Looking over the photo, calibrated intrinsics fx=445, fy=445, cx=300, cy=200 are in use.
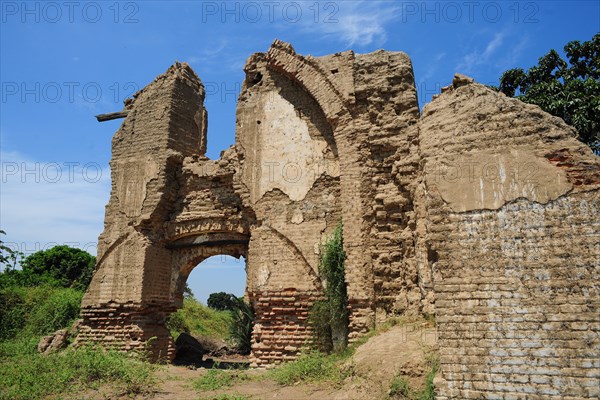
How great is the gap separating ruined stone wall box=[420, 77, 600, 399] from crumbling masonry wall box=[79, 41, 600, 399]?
1cm

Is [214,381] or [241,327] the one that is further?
[241,327]

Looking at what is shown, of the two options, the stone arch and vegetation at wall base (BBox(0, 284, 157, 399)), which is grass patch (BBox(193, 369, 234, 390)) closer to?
vegetation at wall base (BBox(0, 284, 157, 399))

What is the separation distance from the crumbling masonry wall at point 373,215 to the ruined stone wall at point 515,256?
0.04 feet

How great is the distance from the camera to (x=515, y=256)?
158 inches

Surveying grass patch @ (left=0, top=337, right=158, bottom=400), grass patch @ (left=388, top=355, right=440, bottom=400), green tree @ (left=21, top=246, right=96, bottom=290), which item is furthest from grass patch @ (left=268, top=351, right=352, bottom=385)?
green tree @ (left=21, top=246, right=96, bottom=290)

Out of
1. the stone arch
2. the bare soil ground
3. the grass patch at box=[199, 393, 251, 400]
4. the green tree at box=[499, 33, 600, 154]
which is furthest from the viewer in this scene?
the green tree at box=[499, 33, 600, 154]

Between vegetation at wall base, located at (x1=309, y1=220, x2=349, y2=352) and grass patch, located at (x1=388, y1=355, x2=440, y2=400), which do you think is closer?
grass patch, located at (x1=388, y1=355, x2=440, y2=400)

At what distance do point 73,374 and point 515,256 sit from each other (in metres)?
6.97

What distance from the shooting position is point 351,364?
19.3 feet

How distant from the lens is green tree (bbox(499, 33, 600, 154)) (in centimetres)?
1255

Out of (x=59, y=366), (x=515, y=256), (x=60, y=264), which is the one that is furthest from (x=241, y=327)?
Result: (x=60, y=264)

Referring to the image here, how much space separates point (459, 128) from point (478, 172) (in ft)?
1.86

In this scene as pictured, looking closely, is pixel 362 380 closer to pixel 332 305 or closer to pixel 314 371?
pixel 314 371

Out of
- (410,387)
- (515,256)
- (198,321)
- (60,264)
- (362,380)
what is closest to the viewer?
(515,256)
